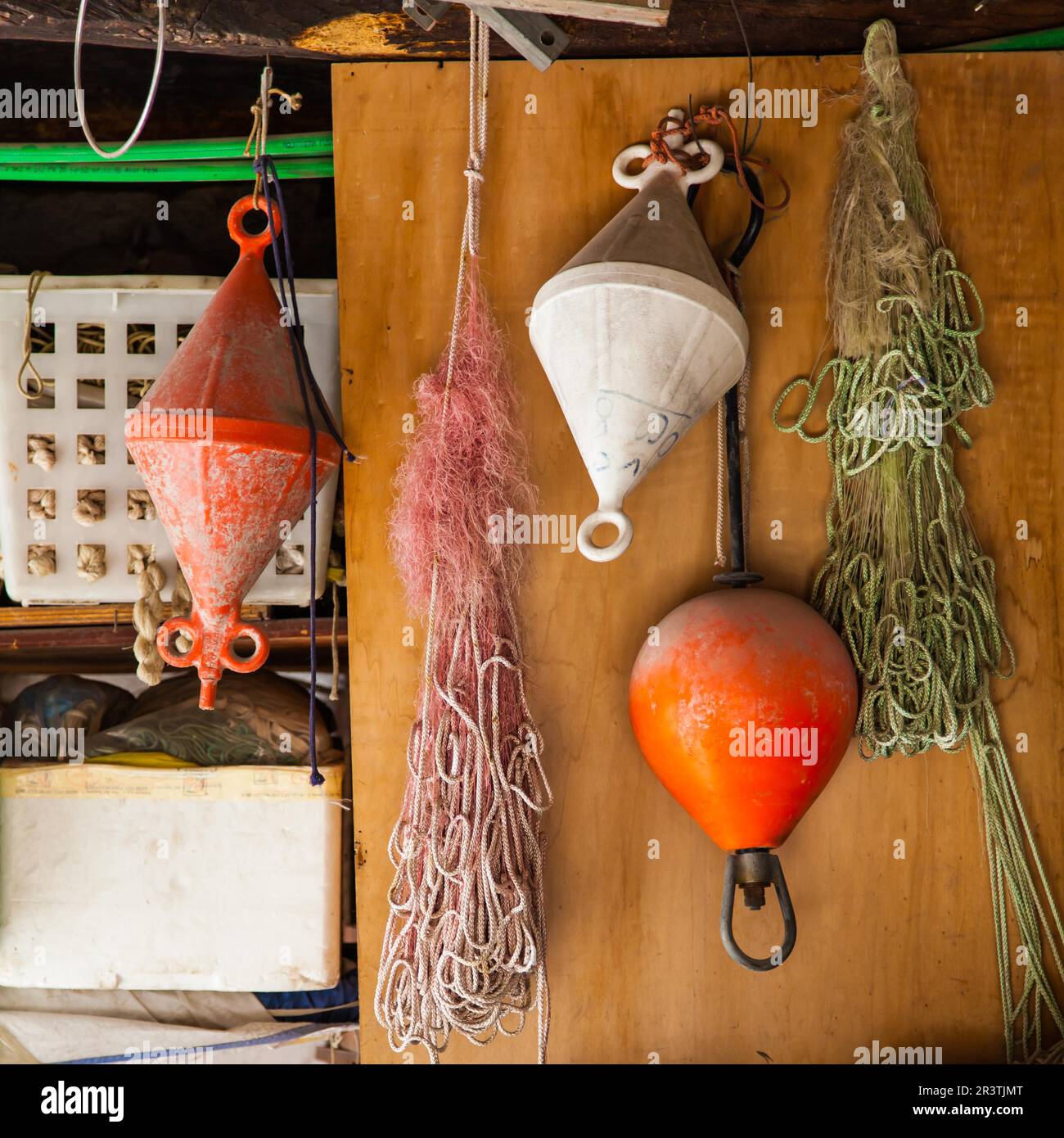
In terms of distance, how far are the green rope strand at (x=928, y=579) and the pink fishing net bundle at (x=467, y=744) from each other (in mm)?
566

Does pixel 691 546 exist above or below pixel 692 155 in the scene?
below

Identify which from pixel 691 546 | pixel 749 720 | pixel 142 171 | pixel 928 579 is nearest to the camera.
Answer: pixel 749 720

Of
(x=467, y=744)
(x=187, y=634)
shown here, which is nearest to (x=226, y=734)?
(x=187, y=634)

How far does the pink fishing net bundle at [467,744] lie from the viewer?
1.58 meters

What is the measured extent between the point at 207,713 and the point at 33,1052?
840 mm

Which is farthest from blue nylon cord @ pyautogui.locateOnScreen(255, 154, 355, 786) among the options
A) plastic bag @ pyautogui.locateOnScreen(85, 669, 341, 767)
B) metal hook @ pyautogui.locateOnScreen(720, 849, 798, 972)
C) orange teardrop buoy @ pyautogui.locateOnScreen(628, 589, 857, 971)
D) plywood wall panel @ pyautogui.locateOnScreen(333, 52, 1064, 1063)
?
metal hook @ pyautogui.locateOnScreen(720, 849, 798, 972)

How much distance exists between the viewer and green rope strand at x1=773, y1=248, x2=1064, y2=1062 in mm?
1612

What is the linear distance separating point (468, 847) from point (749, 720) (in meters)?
0.52

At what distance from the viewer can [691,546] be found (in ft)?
5.74

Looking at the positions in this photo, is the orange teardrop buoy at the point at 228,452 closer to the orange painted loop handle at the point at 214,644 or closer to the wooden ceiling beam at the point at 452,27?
the orange painted loop handle at the point at 214,644

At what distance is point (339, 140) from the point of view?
1.73m

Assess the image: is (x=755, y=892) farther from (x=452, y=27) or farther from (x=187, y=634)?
(x=452, y=27)

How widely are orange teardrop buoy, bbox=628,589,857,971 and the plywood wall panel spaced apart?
0.47 ft

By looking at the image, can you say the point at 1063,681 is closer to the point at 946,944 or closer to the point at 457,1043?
the point at 946,944
